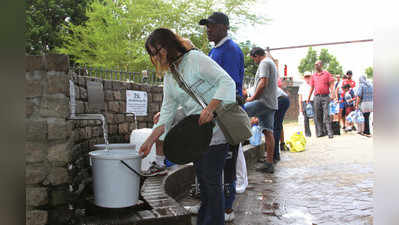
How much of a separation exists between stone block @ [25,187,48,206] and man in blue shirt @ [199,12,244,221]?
171 centimetres

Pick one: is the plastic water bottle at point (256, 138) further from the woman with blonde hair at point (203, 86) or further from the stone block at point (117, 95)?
the woman with blonde hair at point (203, 86)

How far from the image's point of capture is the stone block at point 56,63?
3033 mm

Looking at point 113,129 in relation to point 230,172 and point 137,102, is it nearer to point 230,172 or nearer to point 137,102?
point 137,102

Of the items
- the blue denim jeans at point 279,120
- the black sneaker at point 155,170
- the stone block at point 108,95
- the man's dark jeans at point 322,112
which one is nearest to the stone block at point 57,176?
the black sneaker at point 155,170

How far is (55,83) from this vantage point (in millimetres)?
3035

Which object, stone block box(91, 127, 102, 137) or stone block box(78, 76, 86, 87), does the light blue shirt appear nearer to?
stone block box(78, 76, 86, 87)

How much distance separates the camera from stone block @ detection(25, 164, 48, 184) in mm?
2932

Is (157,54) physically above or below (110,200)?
above

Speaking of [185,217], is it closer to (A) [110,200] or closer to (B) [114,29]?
(A) [110,200]

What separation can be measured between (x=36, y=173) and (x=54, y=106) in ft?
2.04

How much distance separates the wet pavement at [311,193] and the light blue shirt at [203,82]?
1560mm

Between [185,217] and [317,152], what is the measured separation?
5.95 metres
